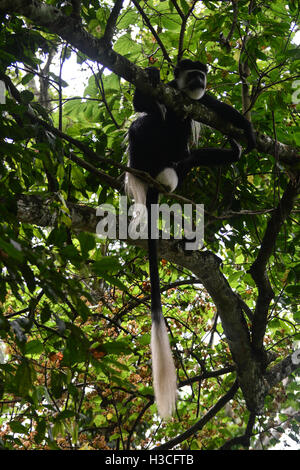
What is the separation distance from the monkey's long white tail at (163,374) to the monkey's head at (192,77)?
4.05 feet

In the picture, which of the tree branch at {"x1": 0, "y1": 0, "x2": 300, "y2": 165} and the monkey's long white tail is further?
the monkey's long white tail

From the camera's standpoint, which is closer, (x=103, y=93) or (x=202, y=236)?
(x=103, y=93)

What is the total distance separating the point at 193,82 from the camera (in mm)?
2223

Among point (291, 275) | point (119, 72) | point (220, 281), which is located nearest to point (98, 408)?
point (220, 281)

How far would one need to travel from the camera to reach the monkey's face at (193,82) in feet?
7.21

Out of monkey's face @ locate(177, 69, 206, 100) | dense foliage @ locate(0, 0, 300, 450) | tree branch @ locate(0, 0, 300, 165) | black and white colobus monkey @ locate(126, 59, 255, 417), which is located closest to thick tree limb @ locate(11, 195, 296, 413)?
dense foliage @ locate(0, 0, 300, 450)

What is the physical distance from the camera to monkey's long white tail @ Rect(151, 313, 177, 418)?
1.39 meters

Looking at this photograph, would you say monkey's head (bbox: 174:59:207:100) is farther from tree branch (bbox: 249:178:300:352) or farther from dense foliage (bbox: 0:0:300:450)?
tree branch (bbox: 249:178:300:352)

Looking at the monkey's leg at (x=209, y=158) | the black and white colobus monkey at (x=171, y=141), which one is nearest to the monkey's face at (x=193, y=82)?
the black and white colobus monkey at (x=171, y=141)

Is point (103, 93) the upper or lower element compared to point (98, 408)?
upper

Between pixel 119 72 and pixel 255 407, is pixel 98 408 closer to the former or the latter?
pixel 255 407

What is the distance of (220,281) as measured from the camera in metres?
2.09

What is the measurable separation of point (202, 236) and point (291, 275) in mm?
473

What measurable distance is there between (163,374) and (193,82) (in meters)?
1.50
